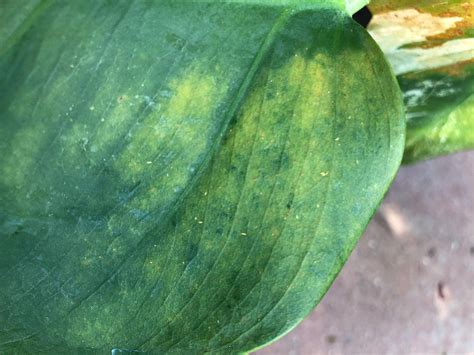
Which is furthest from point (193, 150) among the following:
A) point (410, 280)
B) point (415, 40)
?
point (410, 280)

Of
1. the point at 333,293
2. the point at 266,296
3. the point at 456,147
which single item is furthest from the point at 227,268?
the point at 333,293

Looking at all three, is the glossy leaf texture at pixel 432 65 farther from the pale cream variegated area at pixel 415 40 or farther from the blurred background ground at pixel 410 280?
the blurred background ground at pixel 410 280

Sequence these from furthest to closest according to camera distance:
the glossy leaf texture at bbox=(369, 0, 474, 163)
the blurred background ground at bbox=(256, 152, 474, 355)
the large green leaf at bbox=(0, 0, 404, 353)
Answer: the blurred background ground at bbox=(256, 152, 474, 355) → the glossy leaf texture at bbox=(369, 0, 474, 163) → the large green leaf at bbox=(0, 0, 404, 353)

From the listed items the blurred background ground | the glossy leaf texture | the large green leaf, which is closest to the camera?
the large green leaf

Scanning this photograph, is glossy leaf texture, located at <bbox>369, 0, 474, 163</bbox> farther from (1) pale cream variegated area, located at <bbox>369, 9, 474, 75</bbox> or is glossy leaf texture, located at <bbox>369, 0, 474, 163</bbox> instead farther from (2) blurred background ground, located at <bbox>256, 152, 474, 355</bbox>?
(2) blurred background ground, located at <bbox>256, 152, 474, 355</bbox>

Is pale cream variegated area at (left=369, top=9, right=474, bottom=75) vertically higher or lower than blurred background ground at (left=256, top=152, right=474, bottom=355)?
higher

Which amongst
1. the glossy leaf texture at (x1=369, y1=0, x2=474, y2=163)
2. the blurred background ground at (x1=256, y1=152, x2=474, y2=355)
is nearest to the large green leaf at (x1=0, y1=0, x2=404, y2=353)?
the glossy leaf texture at (x1=369, y1=0, x2=474, y2=163)

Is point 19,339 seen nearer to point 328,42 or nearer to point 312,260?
point 312,260
